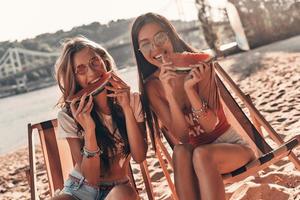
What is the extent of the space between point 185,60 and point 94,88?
1.83 ft

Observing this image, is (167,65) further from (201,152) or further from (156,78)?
(201,152)

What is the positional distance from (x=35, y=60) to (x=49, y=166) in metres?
96.4

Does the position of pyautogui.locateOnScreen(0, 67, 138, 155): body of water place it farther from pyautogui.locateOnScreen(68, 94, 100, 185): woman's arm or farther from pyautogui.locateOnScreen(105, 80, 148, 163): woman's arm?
pyautogui.locateOnScreen(68, 94, 100, 185): woman's arm

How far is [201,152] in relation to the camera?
88.0 inches

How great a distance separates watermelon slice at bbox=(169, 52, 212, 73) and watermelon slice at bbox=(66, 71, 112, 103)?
1.31 ft

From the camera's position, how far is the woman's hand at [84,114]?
2.41m

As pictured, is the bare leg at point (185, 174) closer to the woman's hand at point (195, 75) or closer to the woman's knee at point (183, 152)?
the woman's knee at point (183, 152)

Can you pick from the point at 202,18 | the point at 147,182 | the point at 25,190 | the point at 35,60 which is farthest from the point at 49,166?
the point at 35,60

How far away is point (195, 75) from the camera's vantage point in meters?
2.41

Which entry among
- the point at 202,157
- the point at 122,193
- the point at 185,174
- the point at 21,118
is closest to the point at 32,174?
the point at 122,193

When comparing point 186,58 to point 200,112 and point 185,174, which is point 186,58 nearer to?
point 200,112

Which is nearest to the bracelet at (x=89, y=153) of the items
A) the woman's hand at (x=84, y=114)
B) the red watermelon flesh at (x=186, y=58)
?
the woman's hand at (x=84, y=114)

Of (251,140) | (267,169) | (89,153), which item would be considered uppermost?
(89,153)

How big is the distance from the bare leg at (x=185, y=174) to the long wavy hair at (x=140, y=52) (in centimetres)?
48
